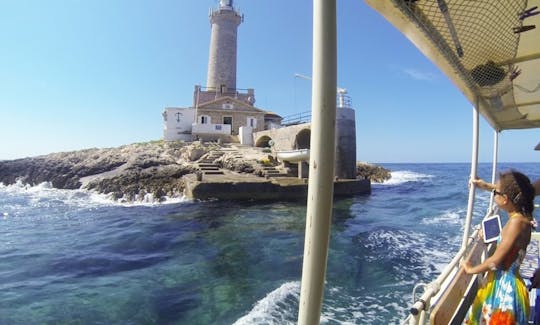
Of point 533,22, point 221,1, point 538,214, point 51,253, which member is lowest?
point 51,253

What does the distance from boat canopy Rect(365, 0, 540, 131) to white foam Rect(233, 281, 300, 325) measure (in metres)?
4.36

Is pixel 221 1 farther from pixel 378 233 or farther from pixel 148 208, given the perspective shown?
pixel 378 233

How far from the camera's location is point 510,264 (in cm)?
232

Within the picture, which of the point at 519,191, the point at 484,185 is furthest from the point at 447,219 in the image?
the point at 519,191

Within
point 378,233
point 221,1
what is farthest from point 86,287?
point 221,1

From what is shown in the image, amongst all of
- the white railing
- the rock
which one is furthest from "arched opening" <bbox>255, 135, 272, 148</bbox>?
the rock

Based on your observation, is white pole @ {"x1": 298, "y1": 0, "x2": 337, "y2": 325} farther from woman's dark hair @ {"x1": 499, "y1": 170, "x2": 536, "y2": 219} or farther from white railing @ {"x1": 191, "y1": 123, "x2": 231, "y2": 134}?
white railing @ {"x1": 191, "y1": 123, "x2": 231, "y2": 134}

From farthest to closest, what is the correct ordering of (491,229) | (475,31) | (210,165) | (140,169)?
(210,165) < (140,169) < (491,229) < (475,31)

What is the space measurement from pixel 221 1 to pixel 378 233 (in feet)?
159

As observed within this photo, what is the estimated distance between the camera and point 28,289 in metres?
6.95

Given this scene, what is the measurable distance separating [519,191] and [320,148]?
6.72ft

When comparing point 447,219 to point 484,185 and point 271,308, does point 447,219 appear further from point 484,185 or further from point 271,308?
point 484,185

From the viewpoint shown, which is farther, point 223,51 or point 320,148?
point 223,51

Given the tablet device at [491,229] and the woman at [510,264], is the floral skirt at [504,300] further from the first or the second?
the tablet device at [491,229]
